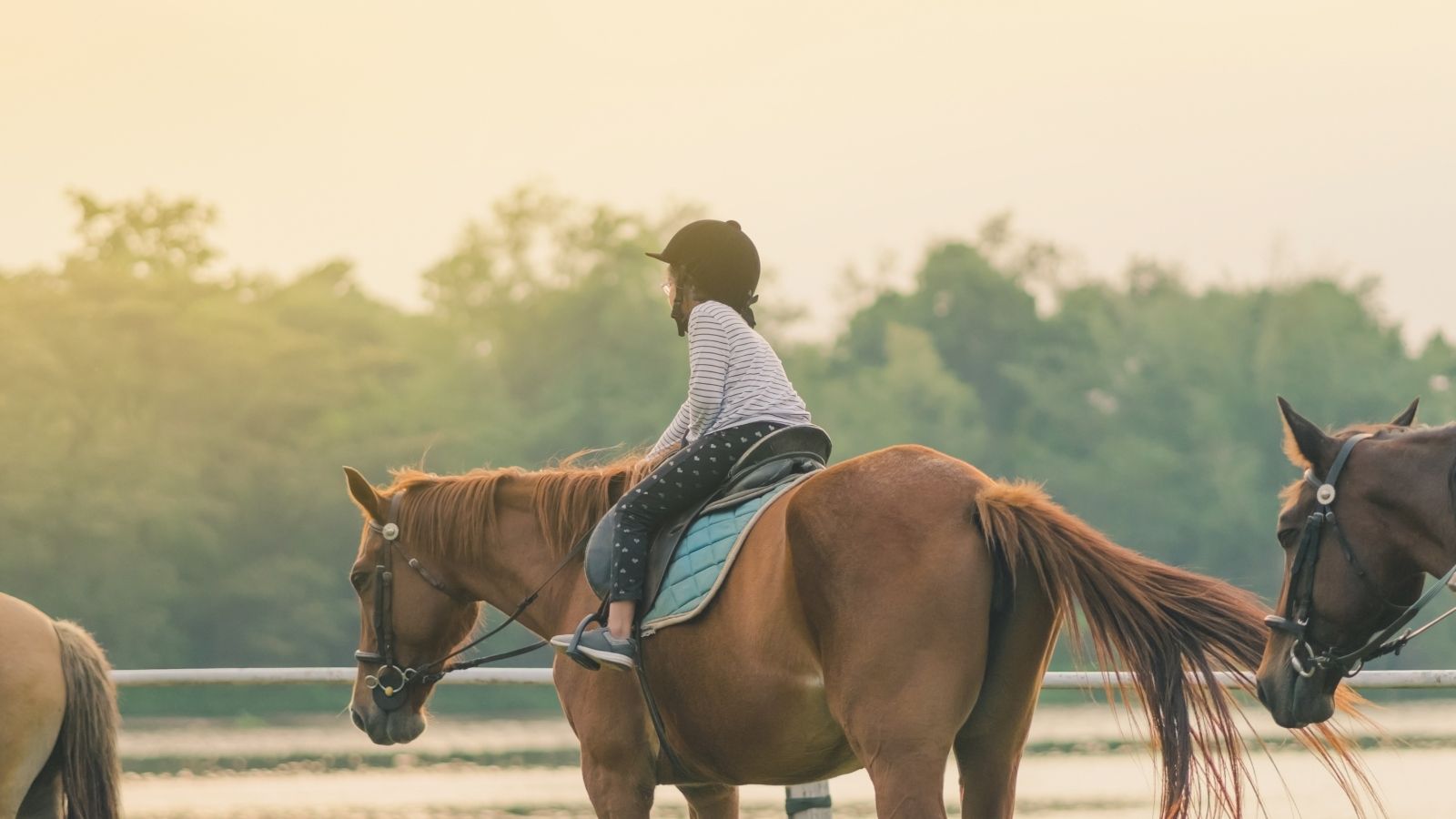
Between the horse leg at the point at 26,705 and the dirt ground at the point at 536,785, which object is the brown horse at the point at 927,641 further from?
the dirt ground at the point at 536,785

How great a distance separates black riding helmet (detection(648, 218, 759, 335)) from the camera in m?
5.28

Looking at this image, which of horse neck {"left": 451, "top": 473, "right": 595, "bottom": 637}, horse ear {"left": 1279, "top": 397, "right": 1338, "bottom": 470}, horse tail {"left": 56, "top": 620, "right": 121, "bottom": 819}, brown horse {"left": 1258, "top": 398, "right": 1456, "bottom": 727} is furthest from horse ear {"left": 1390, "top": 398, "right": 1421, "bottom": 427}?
horse tail {"left": 56, "top": 620, "right": 121, "bottom": 819}

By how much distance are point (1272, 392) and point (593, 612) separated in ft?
173

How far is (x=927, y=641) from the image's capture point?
4.25 metres

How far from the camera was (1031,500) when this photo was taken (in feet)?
14.1

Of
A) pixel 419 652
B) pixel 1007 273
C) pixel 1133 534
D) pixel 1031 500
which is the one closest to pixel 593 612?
pixel 419 652

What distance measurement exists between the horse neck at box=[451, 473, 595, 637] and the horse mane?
2cm

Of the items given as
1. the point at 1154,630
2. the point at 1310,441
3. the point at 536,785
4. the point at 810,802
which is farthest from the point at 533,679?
the point at 536,785

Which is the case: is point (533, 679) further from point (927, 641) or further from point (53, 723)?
point (927, 641)

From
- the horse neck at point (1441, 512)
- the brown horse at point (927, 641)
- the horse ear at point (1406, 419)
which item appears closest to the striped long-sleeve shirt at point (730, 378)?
the brown horse at point (927, 641)

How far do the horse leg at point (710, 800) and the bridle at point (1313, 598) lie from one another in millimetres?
2016

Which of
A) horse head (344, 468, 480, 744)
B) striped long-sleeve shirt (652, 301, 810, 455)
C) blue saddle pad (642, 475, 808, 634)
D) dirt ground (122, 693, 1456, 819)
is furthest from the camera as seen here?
dirt ground (122, 693, 1456, 819)

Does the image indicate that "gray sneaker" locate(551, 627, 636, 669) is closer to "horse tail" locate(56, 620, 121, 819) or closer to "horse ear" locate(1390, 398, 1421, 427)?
"horse tail" locate(56, 620, 121, 819)

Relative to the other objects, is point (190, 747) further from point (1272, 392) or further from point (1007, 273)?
point (1007, 273)
